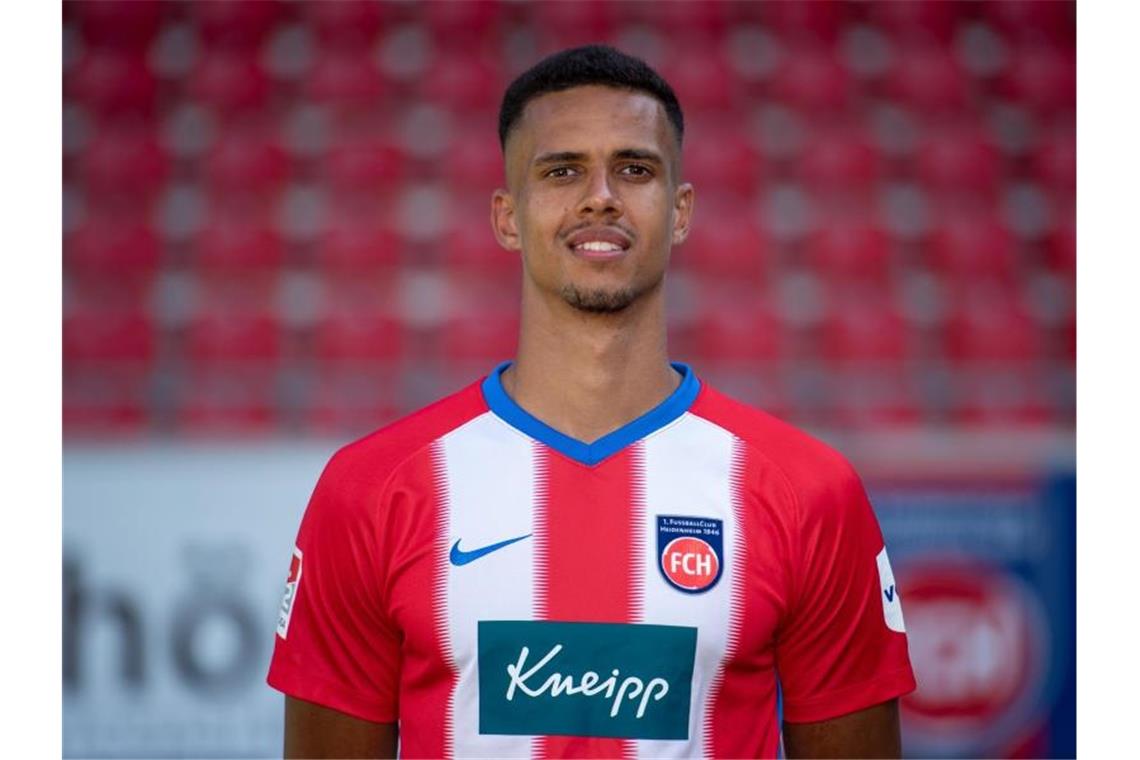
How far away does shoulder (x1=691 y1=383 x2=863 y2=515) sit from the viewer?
6.84 feet

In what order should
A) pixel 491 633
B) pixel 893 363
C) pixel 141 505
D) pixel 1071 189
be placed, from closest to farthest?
pixel 491 633
pixel 141 505
pixel 893 363
pixel 1071 189

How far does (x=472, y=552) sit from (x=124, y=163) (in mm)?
3190

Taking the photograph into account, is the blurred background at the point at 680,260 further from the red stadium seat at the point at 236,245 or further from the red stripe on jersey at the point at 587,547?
the red stripe on jersey at the point at 587,547

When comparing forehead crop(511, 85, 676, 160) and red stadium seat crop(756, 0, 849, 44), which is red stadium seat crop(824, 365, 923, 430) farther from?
forehead crop(511, 85, 676, 160)

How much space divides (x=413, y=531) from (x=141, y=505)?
6.17ft

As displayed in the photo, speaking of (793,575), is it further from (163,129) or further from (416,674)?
(163,129)

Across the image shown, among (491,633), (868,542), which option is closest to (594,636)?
(491,633)

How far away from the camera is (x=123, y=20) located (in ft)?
16.0

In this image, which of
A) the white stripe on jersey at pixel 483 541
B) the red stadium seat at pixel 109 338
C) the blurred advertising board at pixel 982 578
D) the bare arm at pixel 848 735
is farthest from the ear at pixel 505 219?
the red stadium seat at pixel 109 338

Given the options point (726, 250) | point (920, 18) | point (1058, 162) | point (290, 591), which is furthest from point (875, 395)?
point (290, 591)

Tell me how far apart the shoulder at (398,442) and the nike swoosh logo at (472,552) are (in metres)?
0.16

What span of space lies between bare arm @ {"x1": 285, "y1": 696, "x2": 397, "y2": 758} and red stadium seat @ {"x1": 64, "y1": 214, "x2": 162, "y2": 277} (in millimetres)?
2790

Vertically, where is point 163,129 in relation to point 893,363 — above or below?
above

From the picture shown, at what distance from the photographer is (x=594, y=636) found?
Result: 2.00m
